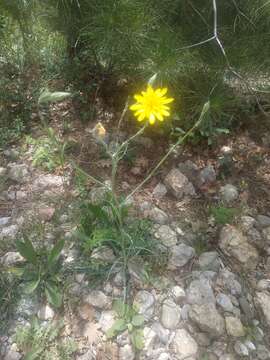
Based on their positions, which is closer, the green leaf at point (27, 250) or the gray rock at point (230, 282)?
the green leaf at point (27, 250)

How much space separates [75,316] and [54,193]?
2.15 feet

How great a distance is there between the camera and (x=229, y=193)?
2.02m

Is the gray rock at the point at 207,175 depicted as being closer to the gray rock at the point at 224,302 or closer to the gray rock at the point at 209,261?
the gray rock at the point at 209,261

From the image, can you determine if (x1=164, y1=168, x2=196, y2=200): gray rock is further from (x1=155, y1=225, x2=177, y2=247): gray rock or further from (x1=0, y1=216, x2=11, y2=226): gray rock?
(x1=0, y1=216, x2=11, y2=226): gray rock

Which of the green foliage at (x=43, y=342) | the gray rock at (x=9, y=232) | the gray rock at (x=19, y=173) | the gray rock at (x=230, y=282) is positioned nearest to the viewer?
the green foliage at (x=43, y=342)

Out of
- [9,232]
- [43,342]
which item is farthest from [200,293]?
[9,232]

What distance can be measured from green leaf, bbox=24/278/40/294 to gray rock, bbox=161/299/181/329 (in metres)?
0.52

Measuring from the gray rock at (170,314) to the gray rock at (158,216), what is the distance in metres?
0.40

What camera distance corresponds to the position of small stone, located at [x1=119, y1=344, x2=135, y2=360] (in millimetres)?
1459

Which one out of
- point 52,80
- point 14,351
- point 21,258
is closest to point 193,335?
point 14,351

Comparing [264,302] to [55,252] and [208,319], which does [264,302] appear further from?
[55,252]

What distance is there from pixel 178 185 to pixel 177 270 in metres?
0.48

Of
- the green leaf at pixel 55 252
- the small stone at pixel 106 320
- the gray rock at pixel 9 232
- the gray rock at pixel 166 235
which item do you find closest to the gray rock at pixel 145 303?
the small stone at pixel 106 320

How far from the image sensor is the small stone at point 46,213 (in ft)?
6.07
